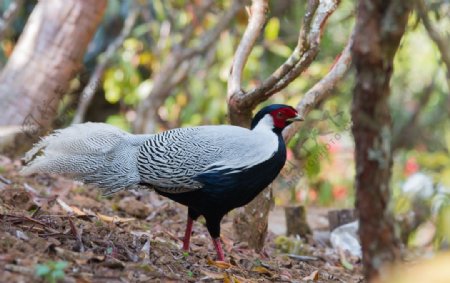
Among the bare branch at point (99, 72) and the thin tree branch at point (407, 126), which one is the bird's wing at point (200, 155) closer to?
the bare branch at point (99, 72)

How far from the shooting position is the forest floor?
3.60 m

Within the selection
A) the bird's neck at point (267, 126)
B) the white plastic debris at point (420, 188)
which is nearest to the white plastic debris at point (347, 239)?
the white plastic debris at point (420, 188)

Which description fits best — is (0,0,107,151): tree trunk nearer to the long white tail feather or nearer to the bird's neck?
the long white tail feather

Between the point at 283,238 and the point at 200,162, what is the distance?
193 cm

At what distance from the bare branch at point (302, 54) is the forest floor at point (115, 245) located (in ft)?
3.73

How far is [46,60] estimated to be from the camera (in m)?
7.50

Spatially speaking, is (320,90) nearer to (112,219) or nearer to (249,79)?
(112,219)

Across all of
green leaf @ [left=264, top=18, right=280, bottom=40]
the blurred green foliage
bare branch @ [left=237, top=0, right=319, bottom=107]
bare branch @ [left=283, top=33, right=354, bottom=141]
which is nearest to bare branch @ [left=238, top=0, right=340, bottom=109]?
bare branch @ [left=237, top=0, right=319, bottom=107]

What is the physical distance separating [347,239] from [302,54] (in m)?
2.36

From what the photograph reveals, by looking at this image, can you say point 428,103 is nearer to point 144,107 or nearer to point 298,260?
point 144,107

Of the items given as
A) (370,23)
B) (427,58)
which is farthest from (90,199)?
(427,58)

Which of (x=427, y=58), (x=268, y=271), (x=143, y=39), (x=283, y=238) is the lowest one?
(x=268, y=271)

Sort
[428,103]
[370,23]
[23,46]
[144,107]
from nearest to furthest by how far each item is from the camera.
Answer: [370,23] → [23,46] → [144,107] → [428,103]

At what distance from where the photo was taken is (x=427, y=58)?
41.3 feet
